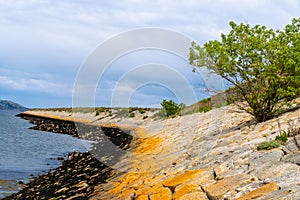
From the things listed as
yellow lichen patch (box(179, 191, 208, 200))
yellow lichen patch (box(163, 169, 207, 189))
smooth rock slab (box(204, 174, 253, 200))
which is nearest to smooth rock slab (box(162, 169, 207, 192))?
yellow lichen patch (box(163, 169, 207, 189))

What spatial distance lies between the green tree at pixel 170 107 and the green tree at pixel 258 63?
1098 inches

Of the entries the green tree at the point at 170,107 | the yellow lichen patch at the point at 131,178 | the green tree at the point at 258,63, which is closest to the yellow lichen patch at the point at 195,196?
the yellow lichen patch at the point at 131,178

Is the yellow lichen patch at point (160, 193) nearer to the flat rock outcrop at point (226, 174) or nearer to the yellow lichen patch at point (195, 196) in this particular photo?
the flat rock outcrop at point (226, 174)

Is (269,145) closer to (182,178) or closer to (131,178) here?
(182,178)

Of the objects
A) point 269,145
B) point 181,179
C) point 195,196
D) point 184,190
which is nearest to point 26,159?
point 181,179

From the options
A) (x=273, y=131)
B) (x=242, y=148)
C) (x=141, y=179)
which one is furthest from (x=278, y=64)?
(x=141, y=179)

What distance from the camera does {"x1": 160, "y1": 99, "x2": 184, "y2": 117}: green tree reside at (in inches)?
1762

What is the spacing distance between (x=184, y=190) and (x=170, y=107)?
120ft

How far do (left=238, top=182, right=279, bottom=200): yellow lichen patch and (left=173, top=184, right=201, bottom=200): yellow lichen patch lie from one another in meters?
1.86

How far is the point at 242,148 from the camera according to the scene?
37.5ft

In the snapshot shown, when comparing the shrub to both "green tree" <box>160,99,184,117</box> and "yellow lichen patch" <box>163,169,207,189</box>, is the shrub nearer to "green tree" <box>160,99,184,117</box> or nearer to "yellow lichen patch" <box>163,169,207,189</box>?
"green tree" <box>160,99,184,117</box>

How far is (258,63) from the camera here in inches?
594

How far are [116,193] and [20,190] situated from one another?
24.3 feet

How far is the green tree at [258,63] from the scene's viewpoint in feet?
48.8
